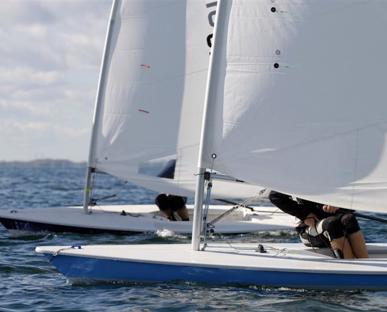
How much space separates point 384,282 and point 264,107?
6.85 ft

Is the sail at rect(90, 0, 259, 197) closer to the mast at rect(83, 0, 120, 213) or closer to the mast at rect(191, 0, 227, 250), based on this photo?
the mast at rect(83, 0, 120, 213)

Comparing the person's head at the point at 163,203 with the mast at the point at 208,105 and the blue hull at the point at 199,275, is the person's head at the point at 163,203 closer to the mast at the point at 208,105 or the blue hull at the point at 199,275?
the mast at the point at 208,105

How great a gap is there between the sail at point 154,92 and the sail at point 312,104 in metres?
5.20

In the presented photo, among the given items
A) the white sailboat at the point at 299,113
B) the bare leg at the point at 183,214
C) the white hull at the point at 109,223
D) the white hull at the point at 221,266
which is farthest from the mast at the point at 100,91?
the white sailboat at the point at 299,113

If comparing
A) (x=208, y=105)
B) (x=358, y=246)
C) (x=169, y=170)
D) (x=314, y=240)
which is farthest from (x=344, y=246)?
(x=169, y=170)

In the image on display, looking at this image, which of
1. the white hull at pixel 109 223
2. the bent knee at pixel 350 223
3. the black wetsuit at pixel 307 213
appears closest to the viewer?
the bent knee at pixel 350 223

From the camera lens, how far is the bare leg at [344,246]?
30.4ft

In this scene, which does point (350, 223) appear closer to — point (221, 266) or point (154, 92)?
point (221, 266)

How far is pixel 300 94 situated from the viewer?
9.36 metres

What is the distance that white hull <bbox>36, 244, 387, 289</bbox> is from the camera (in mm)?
8773

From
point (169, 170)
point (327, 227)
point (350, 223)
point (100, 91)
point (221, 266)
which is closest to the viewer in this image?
point (221, 266)

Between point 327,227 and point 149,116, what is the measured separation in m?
6.32

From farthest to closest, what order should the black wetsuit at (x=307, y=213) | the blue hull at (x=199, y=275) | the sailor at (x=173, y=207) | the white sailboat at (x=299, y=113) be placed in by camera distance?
1. the sailor at (x=173, y=207)
2. the black wetsuit at (x=307, y=213)
3. the white sailboat at (x=299, y=113)
4. the blue hull at (x=199, y=275)

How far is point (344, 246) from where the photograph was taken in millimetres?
9305
